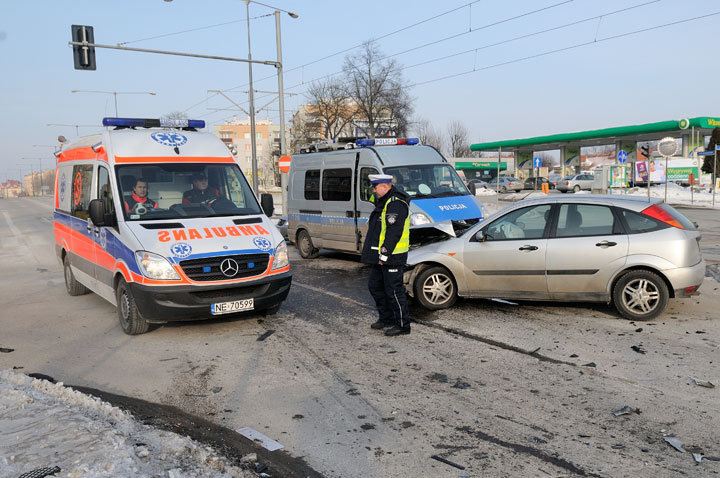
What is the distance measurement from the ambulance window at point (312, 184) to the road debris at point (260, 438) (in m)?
8.91

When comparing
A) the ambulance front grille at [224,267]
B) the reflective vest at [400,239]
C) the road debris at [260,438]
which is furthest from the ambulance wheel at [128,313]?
the road debris at [260,438]

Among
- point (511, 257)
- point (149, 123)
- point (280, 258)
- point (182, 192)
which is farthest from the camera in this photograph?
point (149, 123)

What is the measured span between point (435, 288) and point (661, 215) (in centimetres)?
284

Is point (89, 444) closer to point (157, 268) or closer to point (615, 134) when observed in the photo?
point (157, 268)

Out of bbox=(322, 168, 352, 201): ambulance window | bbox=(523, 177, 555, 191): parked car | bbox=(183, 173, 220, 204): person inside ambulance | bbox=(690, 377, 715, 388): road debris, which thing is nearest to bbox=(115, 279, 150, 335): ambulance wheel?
bbox=(183, 173, 220, 204): person inside ambulance

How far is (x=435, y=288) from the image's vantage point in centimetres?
788

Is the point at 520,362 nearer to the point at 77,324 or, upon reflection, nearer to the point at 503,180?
the point at 77,324

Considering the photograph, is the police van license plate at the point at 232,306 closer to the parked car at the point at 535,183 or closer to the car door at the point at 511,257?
the car door at the point at 511,257

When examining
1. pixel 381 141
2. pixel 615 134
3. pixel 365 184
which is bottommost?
pixel 365 184

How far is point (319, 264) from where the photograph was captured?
A: 41.3 feet

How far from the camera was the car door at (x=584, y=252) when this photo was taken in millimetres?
6883

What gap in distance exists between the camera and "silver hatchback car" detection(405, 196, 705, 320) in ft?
22.1

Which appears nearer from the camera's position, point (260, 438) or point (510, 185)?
point (260, 438)

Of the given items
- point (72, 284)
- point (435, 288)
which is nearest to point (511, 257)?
point (435, 288)
